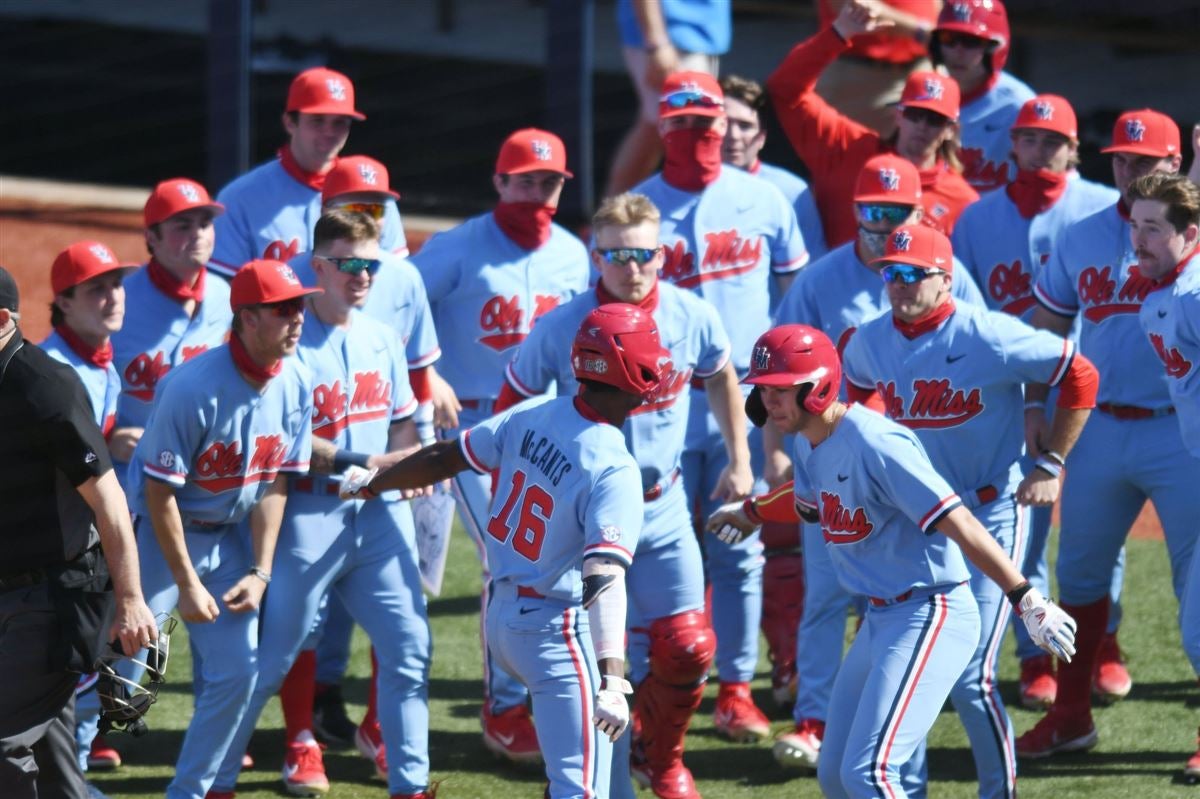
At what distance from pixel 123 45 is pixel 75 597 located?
11942 millimetres

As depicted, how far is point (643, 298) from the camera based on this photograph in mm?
5445

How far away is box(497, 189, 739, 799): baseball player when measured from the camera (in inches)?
211

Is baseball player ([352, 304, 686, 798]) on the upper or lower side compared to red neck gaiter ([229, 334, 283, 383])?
lower

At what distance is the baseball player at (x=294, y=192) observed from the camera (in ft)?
20.5

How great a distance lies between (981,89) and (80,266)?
141 inches

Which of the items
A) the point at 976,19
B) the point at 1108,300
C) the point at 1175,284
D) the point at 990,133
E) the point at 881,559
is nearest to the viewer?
the point at 881,559

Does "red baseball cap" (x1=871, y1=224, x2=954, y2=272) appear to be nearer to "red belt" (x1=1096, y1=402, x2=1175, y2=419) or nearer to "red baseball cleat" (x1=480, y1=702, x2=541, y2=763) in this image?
"red belt" (x1=1096, y1=402, x2=1175, y2=419)

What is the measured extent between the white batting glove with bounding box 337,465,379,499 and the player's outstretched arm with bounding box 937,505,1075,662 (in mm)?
1547

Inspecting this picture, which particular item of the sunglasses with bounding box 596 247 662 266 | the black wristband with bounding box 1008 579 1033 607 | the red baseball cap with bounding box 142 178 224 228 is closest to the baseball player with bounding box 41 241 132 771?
the red baseball cap with bounding box 142 178 224 228

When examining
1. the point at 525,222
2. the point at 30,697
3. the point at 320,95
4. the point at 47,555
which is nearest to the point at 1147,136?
the point at 525,222

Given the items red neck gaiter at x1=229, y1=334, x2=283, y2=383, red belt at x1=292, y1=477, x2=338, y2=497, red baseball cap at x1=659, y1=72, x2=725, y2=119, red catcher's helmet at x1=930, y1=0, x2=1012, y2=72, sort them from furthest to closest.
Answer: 1. red catcher's helmet at x1=930, y1=0, x2=1012, y2=72
2. red baseball cap at x1=659, y1=72, x2=725, y2=119
3. red belt at x1=292, y1=477, x2=338, y2=497
4. red neck gaiter at x1=229, y1=334, x2=283, y2=383

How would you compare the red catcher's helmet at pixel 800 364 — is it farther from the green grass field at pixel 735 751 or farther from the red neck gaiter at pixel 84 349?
the red neck gaiter at pixel 84 349

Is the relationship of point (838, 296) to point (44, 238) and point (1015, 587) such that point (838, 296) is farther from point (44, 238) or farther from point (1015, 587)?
point (44, 238)

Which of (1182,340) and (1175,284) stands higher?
(1175,284)
